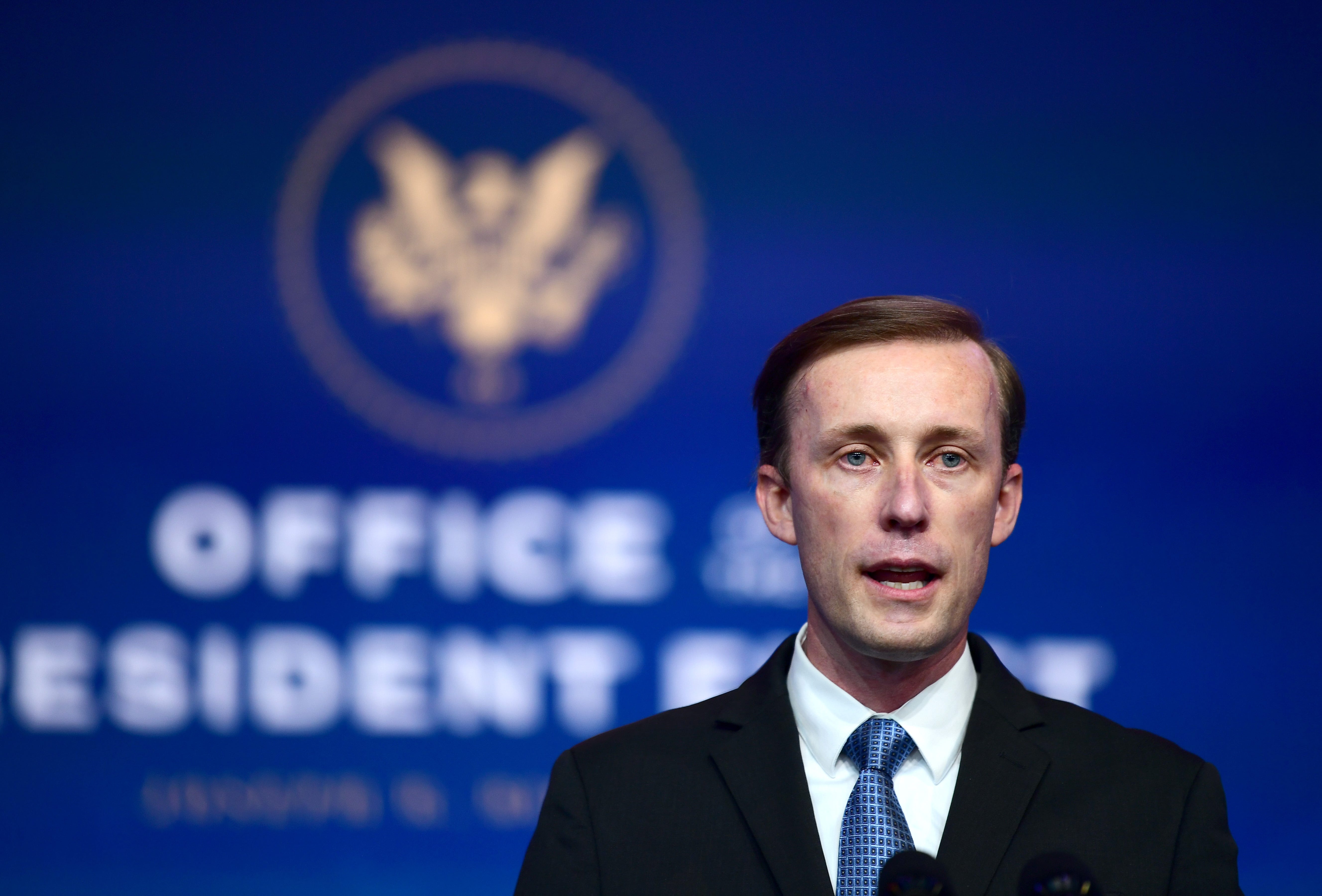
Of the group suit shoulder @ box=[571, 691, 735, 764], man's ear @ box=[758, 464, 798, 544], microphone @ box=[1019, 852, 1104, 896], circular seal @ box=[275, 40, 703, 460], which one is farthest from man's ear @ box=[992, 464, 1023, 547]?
circular seal @ box=[275, 40, 703, 460]

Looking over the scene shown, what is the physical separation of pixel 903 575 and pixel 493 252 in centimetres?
210

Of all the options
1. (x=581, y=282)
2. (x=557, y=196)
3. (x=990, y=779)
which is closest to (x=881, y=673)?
(x=990, y=779)

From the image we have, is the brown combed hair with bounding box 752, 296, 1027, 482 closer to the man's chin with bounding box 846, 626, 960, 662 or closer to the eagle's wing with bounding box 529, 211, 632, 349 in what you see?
the man's chin with bounding box 846, 626, 960, 662

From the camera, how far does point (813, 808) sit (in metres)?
1.39

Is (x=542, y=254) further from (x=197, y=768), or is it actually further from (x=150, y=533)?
(x=197, y=768)

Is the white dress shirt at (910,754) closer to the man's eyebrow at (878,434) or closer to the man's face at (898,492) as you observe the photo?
the man's face at (898,492)

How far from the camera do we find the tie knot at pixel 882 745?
140 cm

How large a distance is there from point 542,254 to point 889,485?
79.1 inches

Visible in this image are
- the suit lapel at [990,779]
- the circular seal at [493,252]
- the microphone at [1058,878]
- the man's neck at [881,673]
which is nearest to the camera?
the microphone at [1058,878]

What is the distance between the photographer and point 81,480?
3.21m

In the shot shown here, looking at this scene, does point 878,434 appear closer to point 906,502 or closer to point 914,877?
point 906,502

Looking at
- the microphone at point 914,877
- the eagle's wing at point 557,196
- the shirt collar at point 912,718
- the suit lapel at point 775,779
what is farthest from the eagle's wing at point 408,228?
the microphone at point 914,877

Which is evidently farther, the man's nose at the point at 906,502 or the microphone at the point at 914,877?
the man's nose at the point at 906,502

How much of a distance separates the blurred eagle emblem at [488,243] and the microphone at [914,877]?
7.66 ft
